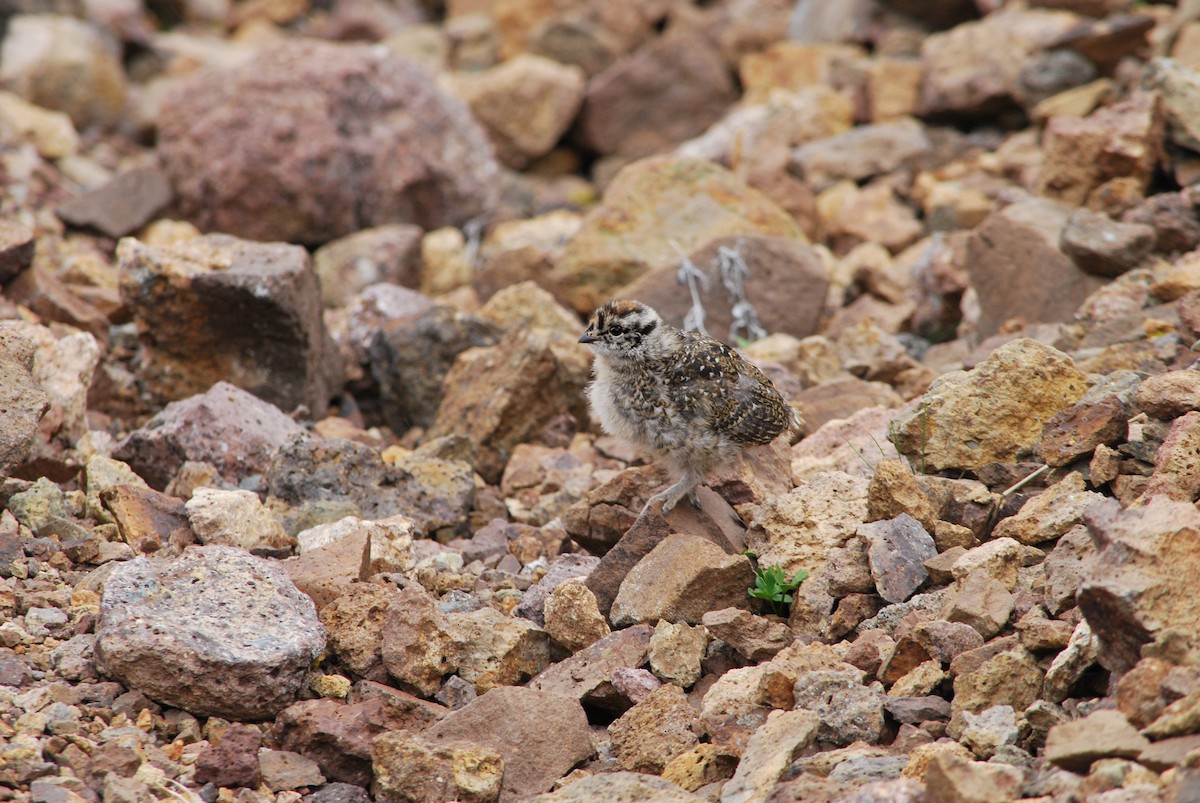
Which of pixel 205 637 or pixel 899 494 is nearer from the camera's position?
pixel 205 637

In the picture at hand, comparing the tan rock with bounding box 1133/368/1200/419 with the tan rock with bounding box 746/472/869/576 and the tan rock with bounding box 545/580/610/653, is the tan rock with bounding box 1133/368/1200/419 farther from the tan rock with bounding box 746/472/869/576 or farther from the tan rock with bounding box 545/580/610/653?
the tan rock with bounding box 545/580/610/653

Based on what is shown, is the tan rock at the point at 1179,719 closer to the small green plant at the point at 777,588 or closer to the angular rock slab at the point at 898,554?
the angular rock slab at the point at 898,554

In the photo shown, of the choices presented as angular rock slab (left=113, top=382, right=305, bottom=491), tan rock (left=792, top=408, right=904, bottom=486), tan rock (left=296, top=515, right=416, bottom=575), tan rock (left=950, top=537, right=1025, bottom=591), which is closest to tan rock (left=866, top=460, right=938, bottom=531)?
tan rock (left=950, top=537, right=1025, bottom=591)

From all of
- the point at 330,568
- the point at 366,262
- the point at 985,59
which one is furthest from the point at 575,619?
the point at 985,59

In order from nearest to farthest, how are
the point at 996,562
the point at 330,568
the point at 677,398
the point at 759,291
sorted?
the point at 996,562 < the point at 330,568 < the point at 677,398 < the point at 759,291

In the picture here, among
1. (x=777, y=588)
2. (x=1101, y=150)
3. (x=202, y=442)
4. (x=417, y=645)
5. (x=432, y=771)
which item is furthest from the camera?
(x=1101, y=150)

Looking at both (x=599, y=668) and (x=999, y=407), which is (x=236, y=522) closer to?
(x=599, y=668)

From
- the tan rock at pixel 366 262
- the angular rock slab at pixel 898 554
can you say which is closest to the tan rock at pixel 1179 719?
the angular rock slab at pixel 898 554

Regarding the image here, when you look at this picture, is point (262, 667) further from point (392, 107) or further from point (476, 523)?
point (392, 107)
